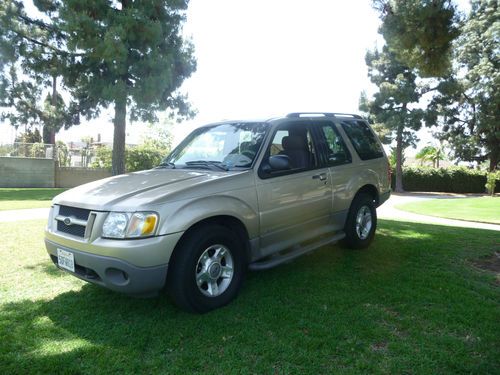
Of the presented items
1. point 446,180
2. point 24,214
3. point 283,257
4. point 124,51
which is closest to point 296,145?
point 283,257

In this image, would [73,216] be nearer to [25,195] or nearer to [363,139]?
[363,139]

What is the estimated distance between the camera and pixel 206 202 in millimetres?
3586

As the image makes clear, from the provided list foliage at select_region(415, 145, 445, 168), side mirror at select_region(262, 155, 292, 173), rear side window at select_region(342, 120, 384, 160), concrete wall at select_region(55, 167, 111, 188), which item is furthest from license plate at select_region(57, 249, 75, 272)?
foliage at select_region(415, 145, 445, 168)

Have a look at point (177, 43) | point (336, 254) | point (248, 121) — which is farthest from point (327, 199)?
point (177, 43)

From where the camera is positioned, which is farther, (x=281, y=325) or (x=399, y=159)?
(x=399, y=159)

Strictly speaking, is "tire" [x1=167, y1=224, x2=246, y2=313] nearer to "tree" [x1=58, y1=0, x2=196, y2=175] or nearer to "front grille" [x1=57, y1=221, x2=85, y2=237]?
"front grille" [x1=57, y1=221, x2=85, y2=237]

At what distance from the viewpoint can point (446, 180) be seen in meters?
31.9

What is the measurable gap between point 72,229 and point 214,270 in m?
1.39

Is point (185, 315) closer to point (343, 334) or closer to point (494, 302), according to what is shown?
point (343, 334)

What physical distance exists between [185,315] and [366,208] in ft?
10.9

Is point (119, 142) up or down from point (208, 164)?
up

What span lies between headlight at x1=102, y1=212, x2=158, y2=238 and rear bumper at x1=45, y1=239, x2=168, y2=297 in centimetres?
22

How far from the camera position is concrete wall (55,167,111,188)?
2108 centimetres

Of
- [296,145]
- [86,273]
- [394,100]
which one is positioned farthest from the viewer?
[394,100]
